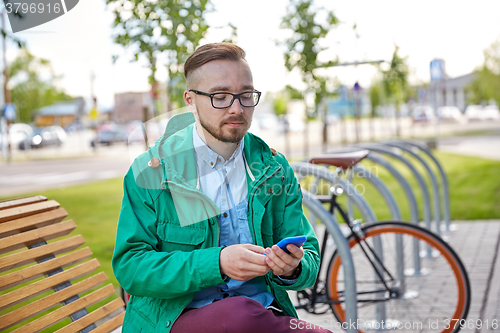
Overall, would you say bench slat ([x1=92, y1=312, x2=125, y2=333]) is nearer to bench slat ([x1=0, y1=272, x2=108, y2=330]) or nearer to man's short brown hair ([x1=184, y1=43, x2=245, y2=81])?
bench slat ([x1=0, y1=272, x2=108, y2=330])

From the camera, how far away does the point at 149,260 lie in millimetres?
1853

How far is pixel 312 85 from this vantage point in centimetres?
809

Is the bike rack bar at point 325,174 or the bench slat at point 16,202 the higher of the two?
the bench slat at point 16,202

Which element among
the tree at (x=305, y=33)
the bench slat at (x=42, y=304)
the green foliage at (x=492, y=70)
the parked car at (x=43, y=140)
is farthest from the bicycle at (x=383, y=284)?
the green foliage at (x=492, y=70)

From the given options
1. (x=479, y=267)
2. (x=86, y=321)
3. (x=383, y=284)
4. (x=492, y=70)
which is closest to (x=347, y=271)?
(x=383, y=284)

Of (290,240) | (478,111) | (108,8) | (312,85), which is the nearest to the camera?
(290,240)

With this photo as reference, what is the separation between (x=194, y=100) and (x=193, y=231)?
0.50 m

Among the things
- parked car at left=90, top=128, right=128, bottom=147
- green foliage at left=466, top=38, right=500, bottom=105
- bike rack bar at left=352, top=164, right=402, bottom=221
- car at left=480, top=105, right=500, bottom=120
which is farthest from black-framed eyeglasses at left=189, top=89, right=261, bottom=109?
car at left=480, top=105, right=500, bottom=120

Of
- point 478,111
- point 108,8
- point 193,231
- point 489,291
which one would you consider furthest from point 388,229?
point 478,111

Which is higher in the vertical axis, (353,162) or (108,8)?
(108,8)

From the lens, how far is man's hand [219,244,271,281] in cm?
175

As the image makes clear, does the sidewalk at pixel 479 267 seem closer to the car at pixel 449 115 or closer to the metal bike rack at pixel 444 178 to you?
the metal bike rack at pixel 444 178

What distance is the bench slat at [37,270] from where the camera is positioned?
7.38 feet

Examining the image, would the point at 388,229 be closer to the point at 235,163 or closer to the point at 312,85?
the point at 235,163
